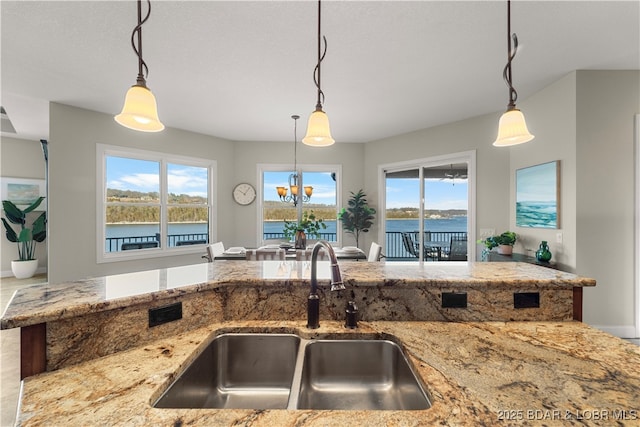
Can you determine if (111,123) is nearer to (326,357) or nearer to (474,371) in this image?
(326,357)

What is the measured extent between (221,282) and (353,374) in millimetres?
683

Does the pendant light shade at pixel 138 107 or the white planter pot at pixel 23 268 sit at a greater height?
the pendant light shade at pixel 138 107

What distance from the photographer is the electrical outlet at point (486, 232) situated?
3.80 metres

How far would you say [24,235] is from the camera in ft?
16.2

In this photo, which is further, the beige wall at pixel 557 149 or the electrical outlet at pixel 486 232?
the electrical outlet at pixel 486 232

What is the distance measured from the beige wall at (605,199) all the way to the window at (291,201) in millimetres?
3478

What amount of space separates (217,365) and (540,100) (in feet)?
13.5

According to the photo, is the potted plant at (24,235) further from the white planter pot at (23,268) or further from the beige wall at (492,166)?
the beige wall at (492,166)

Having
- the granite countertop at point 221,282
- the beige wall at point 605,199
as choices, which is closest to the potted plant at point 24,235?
the granite countertop at point 221,282

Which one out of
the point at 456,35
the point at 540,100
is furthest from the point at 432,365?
the point at 540,100

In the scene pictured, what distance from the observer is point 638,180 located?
2664 millimetres

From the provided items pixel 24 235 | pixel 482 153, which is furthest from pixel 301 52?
pixel 24 235

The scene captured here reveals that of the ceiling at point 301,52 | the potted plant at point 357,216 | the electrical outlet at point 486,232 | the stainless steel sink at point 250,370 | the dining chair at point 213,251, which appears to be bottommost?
the stainless steel sink at point 250,370

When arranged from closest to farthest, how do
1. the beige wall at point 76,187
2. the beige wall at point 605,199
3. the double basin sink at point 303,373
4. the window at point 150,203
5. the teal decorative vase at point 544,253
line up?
1. the double basin sink at point 303,373
2. the beige wall at point 605,199
3. the teal decorative vase at point 544,253
4. the beige wall at point 76,187
5. the window at point 150,203
